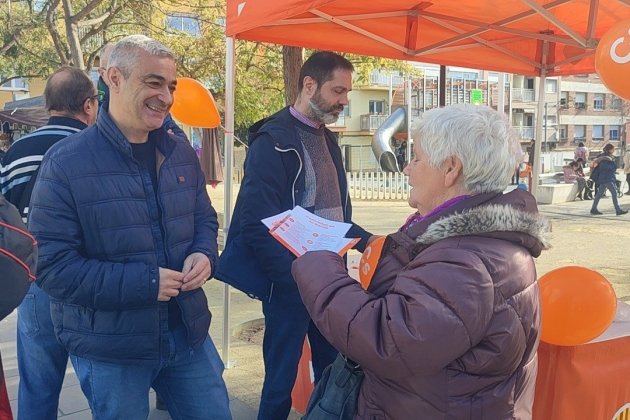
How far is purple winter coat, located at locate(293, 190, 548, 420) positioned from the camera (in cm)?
135

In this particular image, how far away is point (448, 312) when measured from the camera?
1.33 meters

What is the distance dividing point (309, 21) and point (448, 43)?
127 centimetres

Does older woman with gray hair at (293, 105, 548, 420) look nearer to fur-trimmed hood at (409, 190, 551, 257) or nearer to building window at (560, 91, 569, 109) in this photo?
fur-trimmed hood at (409, 190, 551, 257)

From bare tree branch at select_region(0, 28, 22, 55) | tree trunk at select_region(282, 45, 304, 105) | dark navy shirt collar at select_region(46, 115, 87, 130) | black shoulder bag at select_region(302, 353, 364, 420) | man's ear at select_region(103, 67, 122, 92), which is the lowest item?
black shoulder bag at select_region(302, 353, 364, 420)

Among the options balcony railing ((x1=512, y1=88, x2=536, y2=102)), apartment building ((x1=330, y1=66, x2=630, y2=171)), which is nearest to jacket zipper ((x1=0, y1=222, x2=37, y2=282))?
apartment building ((x1=330, y1=66, x2=630, y2=171))

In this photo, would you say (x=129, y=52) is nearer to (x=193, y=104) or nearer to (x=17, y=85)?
(x=193, y=104)

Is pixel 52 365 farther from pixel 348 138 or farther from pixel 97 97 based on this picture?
pixel 348 138

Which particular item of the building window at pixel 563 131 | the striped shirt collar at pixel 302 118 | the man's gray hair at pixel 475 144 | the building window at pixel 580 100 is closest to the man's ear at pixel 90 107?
the striped shirt collar at pixel 302 118

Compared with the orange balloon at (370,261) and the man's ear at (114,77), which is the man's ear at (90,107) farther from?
the orange balloon at (370,261)

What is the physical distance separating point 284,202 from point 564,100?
5652 cm

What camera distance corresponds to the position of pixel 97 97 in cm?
289

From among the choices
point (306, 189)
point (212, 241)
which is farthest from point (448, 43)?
point (212, 241)

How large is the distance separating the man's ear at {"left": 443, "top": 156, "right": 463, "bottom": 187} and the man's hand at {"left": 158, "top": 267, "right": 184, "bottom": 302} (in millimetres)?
939

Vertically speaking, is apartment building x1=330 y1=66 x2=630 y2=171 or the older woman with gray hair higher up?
apartment building x1=330 y1=66 x2=630 y2=171
